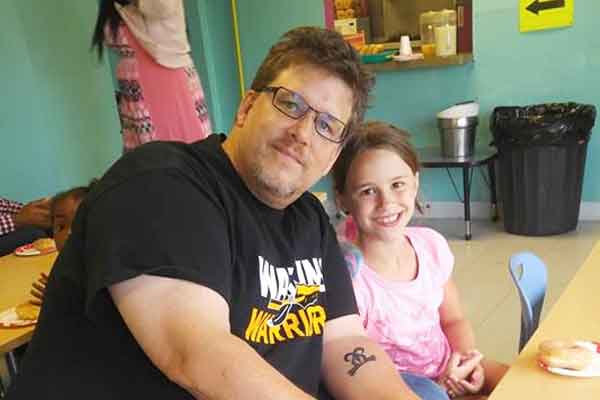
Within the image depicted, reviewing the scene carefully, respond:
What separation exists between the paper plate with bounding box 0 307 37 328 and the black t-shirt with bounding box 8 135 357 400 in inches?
19.5

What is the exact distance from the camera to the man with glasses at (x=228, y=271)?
0.79 m

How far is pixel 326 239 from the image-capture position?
1.22 metres

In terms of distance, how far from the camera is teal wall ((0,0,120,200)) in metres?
3.44

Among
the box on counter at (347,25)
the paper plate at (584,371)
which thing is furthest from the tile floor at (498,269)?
the box on counter at (347,25)

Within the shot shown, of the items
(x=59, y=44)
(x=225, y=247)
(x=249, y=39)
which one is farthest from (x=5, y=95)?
(x=225, y=247)

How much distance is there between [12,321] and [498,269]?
256cm

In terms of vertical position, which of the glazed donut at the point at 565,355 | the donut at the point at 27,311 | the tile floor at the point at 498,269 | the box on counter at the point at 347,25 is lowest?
the tile floor at the point at 498,269

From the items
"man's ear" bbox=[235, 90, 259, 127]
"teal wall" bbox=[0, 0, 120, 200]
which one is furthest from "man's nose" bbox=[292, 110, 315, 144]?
"teal wall" bbox=[0, 0, 120, 200]

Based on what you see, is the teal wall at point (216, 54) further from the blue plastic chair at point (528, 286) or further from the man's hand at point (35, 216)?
the blue plastic chair at point (528, 286)

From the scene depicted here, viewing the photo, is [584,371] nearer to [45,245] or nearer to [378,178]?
[378,178]

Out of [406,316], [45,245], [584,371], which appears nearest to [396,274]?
[406,316]

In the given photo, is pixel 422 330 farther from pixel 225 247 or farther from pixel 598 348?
pixel 225 247

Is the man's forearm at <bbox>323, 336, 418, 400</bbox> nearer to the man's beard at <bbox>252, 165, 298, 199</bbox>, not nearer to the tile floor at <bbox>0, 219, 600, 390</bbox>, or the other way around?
the man's beard at <bbox>252, 165, 298, 199</bbox>

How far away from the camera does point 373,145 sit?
1.45 meters
